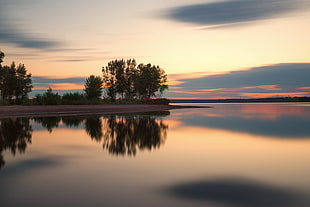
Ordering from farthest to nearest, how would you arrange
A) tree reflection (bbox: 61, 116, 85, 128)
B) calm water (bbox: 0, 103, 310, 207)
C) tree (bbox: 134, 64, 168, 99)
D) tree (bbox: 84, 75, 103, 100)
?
tree (bbox: 134, 64, 168, 99)
tree (bbox: 84, 75, 103, 100)
tree reflection (bbox: 61, 116, 85, 128)
calm water (bbox: 0, 103, 310, 207)

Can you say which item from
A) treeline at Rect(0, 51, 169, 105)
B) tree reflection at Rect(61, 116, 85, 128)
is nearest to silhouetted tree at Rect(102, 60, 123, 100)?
treeline at Rect(0, 51, 169, 105)

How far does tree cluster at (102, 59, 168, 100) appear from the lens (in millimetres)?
90625

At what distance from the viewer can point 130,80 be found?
9225 centimetres

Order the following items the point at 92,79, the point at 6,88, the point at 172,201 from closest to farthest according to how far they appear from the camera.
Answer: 1. the point at 172,201
2. the point at 92,79
3. the point at 6,88

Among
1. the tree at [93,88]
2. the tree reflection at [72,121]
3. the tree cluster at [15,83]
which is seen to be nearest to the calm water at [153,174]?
the tree reflection at [72,121]

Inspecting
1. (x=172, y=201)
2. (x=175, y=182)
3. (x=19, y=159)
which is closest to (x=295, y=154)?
Answer: (x=175, y=182)

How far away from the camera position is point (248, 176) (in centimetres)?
800

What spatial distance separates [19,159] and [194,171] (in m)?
5.98

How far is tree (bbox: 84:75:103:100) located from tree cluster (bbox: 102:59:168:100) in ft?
42.2

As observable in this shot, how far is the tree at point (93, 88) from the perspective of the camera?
74312 mm

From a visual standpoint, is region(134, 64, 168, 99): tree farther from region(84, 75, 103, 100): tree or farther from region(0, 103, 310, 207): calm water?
region(0, 103, 310, 207): calm water

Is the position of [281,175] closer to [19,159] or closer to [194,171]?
[194,171]

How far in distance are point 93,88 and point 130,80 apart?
64.1 feet

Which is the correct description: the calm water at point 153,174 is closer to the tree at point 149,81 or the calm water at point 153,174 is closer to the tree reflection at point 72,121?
the tree reflection at point 72,121
